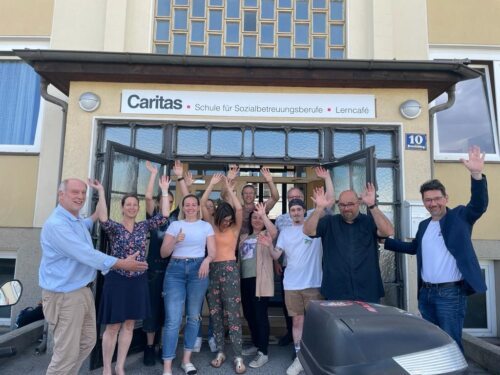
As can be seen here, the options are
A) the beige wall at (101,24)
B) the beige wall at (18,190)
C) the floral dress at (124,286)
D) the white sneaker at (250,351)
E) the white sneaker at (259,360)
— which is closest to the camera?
the floral dress at (124,286)

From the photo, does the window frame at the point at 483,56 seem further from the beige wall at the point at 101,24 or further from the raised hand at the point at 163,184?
the raised hand at the point at 163,184

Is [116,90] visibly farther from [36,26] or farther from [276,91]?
[36,26]

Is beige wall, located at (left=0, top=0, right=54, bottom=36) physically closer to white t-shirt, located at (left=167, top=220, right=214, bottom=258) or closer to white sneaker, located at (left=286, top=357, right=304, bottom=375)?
white t-shirt, located at (left=167, top=220, right=214, bottom=258)

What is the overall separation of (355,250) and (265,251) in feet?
3.60

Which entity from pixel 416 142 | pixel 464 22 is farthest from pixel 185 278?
pixel 464 22

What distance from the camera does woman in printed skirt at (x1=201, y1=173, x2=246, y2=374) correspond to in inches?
159

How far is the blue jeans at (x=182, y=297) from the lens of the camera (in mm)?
3869

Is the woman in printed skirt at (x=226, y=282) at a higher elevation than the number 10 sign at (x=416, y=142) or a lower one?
lower

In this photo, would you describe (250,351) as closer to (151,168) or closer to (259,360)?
(259,360)

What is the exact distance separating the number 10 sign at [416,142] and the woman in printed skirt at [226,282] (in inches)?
98.6

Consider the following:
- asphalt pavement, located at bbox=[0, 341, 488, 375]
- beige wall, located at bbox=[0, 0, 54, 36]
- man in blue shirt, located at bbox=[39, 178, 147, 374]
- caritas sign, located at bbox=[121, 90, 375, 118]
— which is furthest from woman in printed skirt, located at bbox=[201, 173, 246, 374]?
beige wall, located at bbox=[0, 0, 54, 36]

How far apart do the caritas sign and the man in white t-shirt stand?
165cm

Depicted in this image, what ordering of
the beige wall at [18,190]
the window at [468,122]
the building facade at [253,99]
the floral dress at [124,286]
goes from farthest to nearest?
the window at [468,122]
the beige wall at [18,190]
the building facade at [253,99]
the floral dress at [124,286]

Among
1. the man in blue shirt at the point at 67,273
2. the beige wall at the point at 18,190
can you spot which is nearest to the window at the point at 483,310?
the man in blue shirt at the point at 67,273
